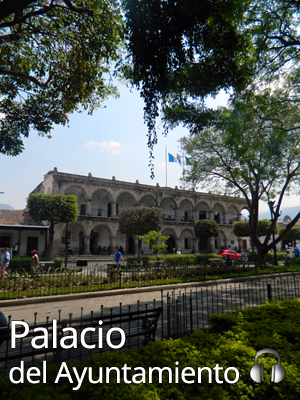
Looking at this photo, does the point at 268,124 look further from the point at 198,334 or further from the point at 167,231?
the point at 167,231

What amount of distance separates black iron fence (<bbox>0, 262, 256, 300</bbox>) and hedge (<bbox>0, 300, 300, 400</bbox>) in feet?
22.4

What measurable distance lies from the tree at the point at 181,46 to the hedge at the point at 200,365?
12.4ft

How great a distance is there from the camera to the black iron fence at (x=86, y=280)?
942 centimetres

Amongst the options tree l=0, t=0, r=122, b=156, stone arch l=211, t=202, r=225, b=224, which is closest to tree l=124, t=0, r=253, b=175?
tree l=0, t=0, r=122, b=156

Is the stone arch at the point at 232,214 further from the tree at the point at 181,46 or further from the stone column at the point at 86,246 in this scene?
the tree at the point at 181,46

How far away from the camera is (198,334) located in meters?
3.77

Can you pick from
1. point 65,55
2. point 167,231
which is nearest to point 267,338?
point 65,55

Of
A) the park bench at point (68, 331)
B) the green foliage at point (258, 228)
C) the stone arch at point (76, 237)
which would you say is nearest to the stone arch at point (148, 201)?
the stone arch at point (76, 237)

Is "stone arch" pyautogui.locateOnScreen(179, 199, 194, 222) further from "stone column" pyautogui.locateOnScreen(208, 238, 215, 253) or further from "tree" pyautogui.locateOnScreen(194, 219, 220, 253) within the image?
"tree" pyautogui.locateOnScreen(194, 219, 220, 253)

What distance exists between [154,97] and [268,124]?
36.6 feet

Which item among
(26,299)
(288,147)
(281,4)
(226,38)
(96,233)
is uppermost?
(281,4)

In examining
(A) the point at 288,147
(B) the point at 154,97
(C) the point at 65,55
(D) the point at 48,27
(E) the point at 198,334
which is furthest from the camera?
(A) the point at 288,147

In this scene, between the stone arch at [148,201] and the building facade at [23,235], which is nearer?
the building facade at [23,235]

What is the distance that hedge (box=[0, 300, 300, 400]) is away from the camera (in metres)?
2.29
